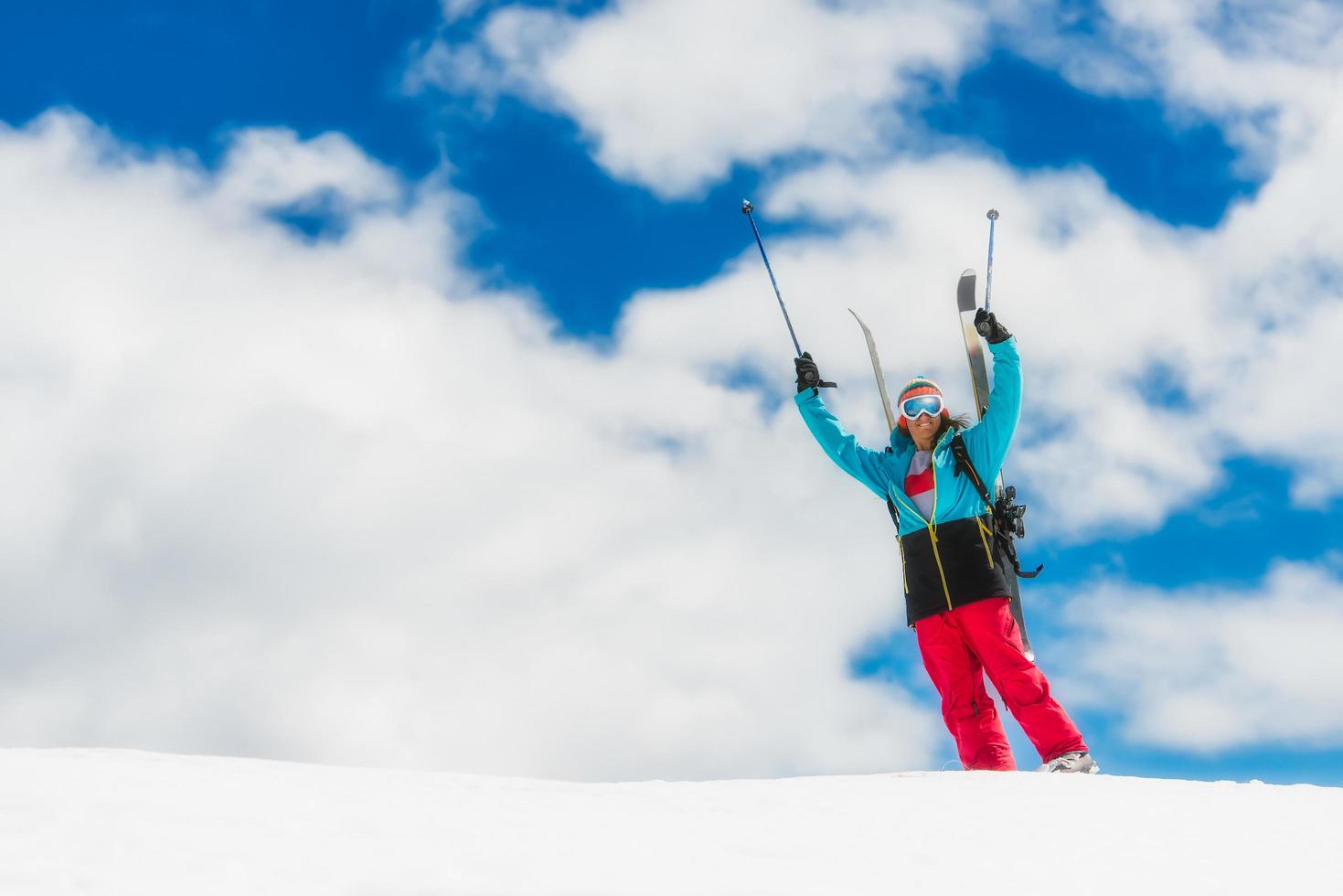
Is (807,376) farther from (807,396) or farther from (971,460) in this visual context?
(971,460)

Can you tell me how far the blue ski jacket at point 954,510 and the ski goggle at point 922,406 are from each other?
142mm

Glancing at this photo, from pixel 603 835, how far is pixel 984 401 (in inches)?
212

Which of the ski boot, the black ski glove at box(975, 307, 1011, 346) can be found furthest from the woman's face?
the ski boot

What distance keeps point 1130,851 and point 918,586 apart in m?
2.74

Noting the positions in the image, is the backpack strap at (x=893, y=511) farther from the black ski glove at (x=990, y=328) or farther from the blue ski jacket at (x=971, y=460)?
the black ski glove at (x=990, y=328)

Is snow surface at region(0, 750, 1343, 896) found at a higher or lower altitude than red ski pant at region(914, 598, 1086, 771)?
lower

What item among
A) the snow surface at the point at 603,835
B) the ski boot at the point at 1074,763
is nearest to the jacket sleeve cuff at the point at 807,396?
the ski boot at the point at 1074,763

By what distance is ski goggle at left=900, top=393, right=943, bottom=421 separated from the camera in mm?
6520

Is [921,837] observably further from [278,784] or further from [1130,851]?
[278,784]

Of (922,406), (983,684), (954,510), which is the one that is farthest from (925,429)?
(983,684)

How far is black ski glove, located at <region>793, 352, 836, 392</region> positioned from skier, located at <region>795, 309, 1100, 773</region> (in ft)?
1.89

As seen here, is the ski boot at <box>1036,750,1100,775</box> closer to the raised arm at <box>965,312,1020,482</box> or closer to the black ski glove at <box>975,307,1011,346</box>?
the raised arm at <box>965,312,1020,482</box>

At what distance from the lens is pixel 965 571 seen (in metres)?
6.09

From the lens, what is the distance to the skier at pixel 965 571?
5.86 metres
